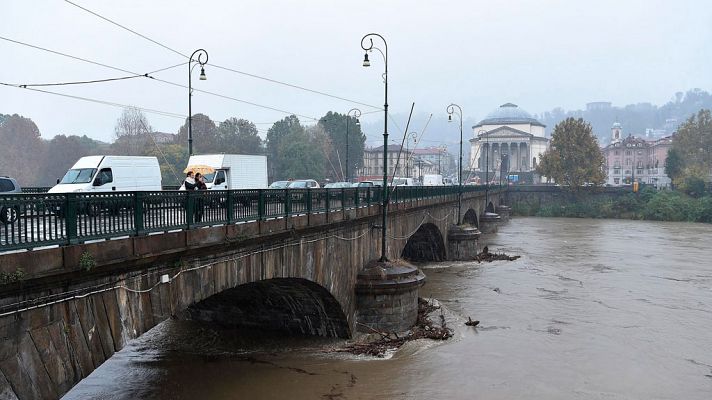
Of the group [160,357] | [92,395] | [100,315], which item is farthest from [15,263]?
[160,357]

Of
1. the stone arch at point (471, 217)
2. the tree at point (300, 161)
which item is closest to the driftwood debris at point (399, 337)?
the stone arch at point (471, 217)

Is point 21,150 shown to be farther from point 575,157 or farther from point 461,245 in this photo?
point 575,157

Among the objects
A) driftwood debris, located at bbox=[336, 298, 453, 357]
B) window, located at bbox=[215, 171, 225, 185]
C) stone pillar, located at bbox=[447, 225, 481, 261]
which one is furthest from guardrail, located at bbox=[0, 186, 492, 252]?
stone pillar, located at bbox=[447, 225, 481, 261]

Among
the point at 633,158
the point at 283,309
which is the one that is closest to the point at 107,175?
the point at 283,309

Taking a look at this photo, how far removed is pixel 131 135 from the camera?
9150 cm

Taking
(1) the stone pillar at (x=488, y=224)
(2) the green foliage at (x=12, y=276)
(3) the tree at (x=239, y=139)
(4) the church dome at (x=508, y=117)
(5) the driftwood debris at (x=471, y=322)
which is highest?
(4) the church dome at (x=508, y=117)

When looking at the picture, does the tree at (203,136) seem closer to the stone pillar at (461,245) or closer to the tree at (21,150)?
the tree at (21,150)

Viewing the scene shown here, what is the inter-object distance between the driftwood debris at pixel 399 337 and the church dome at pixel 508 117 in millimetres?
144258

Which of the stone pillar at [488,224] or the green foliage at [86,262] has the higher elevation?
the green foliage at [86,262]

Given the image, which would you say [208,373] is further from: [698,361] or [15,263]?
[698,361]

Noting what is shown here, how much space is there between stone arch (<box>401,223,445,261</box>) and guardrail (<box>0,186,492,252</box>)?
69.9 feet

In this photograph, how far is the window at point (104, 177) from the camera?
71.2 ft

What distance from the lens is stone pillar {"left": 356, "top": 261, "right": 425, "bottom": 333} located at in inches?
729

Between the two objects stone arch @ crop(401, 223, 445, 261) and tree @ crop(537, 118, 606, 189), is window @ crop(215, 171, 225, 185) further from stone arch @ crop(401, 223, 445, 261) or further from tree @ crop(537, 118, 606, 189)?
tree @ crop(537, 118, 606, 189)
